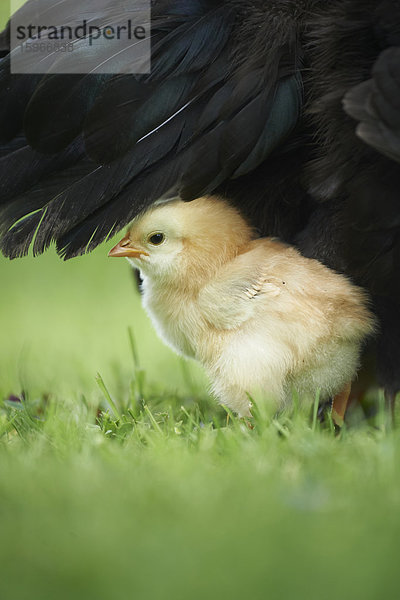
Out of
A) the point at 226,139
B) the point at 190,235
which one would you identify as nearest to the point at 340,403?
the point at 190,235

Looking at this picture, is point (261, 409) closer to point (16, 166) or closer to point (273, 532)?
point (273, 532)

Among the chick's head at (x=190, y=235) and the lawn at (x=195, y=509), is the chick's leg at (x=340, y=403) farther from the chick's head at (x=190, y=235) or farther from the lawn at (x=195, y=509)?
the chick's head at (x=190, y=235)

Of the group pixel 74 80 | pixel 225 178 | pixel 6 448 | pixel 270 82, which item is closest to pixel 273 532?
pixel 6 448

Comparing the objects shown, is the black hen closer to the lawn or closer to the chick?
the chick

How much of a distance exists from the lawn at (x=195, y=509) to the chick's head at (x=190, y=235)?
0.40m

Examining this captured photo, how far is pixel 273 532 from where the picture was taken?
1195mm

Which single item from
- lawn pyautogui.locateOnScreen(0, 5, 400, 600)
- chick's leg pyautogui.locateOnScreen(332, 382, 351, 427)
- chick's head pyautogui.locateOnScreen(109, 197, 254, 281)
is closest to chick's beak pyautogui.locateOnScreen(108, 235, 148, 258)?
chick's head pyautogui.locateOnScreen(109, 197, 254, 281)

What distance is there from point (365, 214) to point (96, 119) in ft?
2.20

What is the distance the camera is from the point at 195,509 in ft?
4.18

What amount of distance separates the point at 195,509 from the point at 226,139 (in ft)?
2.87

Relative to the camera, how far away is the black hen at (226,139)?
5.70 ft
